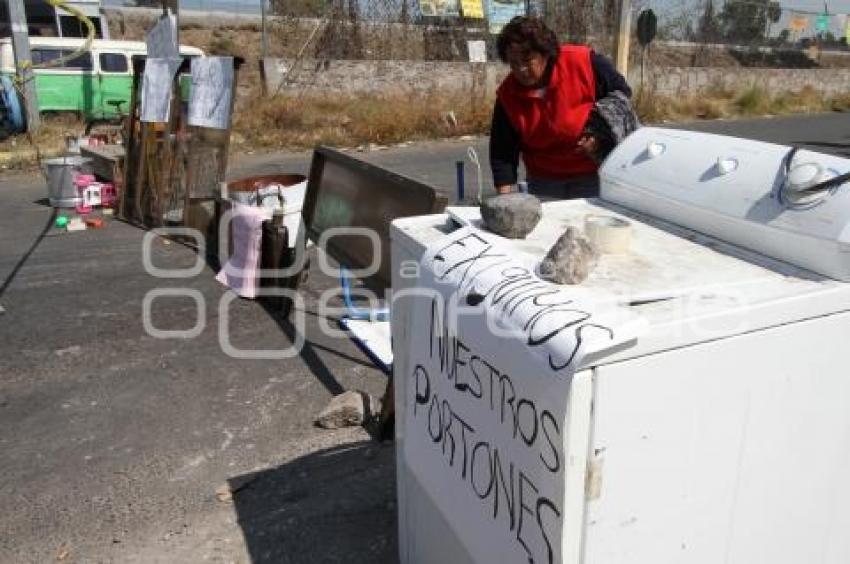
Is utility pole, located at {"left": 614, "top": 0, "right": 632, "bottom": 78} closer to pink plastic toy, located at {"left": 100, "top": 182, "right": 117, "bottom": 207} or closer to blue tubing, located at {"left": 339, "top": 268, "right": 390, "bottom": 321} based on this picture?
blue tubing, located at {"left": 339, "top": 268, "right": 390, "bottom": 321}

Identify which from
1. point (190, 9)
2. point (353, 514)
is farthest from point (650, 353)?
point (190, 9)

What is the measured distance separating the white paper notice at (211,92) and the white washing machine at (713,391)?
439cm

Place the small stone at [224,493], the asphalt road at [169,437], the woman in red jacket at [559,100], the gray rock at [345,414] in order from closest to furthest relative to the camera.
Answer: the asphalt road at [169,437], the small stone at [224,493], the woman in red jacket at [559,100], the gray rock at [345,414]

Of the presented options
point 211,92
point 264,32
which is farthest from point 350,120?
point 211,92

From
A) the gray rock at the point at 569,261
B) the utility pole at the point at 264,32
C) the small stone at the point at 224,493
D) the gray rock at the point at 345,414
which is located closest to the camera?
the gray rock at the point at 569,261

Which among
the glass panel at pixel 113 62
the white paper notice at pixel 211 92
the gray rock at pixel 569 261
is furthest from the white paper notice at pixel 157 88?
the glass panel at pixel 113 62

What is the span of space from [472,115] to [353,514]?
11395mm

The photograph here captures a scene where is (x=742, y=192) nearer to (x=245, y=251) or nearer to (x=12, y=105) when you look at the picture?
(x=245, y=251)

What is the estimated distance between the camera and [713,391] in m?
1.38

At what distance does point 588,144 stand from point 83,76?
12.6 m

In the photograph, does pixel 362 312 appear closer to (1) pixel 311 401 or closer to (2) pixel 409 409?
(1) pixel 311 401

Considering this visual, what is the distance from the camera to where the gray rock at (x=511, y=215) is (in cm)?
177

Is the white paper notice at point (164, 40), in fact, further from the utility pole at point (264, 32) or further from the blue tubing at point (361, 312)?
the utility pole at point (264, 32)

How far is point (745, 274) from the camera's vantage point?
1536 mm
